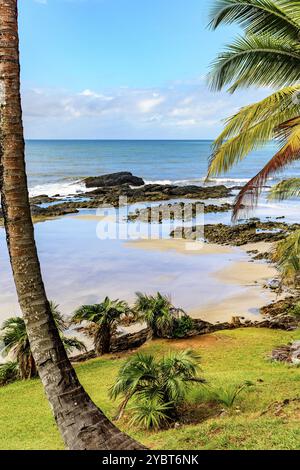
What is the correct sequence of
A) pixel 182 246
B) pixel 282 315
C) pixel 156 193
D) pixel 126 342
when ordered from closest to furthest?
1. pixel 126 342
2. pixel 282 315
3. pixel 182 246
4. pixel 156 193

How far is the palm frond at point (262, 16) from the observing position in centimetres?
669

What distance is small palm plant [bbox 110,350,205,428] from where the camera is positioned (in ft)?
19.0

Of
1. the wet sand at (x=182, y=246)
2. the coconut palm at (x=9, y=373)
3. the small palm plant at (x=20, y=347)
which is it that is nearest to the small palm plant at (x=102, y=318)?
the small palm plant at (x=20, y=347)

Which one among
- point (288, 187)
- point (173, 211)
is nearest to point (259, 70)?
point (288, 187)

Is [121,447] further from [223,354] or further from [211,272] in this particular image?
[211,272]

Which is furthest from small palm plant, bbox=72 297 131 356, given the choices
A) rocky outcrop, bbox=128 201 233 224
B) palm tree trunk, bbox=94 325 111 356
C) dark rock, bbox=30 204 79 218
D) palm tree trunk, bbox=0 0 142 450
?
dark rock, bbox=30 204 79 218

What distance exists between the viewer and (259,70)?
7.33 m

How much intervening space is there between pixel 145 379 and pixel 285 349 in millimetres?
4033

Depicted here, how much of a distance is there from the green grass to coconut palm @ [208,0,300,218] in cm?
270

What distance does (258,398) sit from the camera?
6.48m

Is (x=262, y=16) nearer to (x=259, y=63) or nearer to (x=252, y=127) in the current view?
(x=259, y=63)

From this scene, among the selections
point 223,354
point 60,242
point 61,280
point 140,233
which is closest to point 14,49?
point 223,354

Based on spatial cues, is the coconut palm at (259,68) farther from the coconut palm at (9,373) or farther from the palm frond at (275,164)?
the coconut palm at (9,373)

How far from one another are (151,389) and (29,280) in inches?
97.2
